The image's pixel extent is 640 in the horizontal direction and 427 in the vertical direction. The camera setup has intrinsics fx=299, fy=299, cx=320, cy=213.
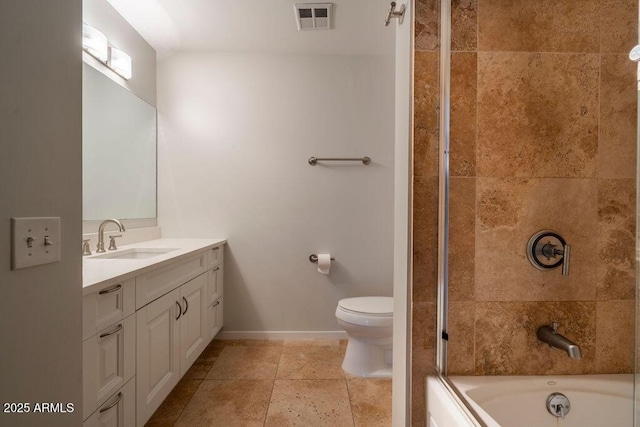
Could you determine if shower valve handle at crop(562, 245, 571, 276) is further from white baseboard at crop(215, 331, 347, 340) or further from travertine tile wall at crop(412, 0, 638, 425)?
white baseboard at crop(215, 331, 347, 340)

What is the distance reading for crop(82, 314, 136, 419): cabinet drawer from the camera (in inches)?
36.8

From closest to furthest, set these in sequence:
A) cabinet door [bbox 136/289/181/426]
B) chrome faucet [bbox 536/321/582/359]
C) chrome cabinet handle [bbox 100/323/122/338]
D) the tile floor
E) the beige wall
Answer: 1. the beige wall
2. chrome faucet [bbox 536/321/582/359]
3. chrome cabinet handle [bbox 100/323/122/338]
4. cabinet door [bbox 136/289/181/426]
5. the tile floor

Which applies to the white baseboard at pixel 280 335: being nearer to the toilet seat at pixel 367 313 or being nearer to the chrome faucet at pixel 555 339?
the toilet seat at pixel 367 313

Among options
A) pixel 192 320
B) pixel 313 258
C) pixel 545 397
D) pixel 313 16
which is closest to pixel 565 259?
pixel 545 397

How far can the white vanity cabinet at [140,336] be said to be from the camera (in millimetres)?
974

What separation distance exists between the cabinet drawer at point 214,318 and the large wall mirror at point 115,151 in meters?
0.83

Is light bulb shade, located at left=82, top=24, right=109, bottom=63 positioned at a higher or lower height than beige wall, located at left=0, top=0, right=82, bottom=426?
higher

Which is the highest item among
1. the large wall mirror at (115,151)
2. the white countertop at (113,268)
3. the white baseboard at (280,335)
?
the large wall mirror at (115,151)

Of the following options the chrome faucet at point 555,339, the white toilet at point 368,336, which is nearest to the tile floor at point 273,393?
the white toilet at point 368,336

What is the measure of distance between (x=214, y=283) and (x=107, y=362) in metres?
1.12

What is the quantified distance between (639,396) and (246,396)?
1.62 m

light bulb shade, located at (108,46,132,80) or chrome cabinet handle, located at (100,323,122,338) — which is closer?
chrome cabinet handle, located at (100,323,122,338)

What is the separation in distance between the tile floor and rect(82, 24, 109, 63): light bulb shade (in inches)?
76.4

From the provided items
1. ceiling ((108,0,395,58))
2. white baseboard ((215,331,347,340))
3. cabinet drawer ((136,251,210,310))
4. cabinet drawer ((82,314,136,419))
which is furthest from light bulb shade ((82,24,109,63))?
white baseboard ((215,331,347,340))
